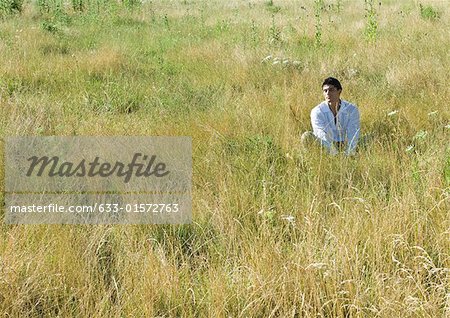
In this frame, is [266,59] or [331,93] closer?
[331,93]

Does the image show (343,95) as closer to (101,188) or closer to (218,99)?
(218,99)

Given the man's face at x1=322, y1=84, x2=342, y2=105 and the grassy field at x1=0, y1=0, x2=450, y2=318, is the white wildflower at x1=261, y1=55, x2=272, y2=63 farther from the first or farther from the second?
the man's face at x1=322, y1=84, x2=342, y2=105

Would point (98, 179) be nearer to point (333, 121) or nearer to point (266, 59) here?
point (333, 121)

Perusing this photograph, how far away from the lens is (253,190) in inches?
112

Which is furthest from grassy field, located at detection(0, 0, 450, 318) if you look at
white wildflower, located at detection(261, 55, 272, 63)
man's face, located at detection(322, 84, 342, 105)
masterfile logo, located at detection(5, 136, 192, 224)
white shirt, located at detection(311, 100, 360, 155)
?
man's face, located at detection(322, 84, 342, 105)

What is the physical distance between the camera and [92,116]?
14.7 ft

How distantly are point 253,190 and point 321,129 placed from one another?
1.40 meters

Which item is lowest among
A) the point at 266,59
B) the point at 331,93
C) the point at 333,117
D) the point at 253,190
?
the point at 253,190

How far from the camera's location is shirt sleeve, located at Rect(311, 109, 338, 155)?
3.86 meters

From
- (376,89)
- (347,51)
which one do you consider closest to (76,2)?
(347,51)

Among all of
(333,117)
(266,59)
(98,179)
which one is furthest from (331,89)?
(266,59)

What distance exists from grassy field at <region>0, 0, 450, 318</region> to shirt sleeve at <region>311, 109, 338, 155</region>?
0.82 ft

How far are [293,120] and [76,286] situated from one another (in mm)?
2799

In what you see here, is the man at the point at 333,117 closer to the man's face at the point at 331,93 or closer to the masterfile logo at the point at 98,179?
the man's face at the point at 331,93
